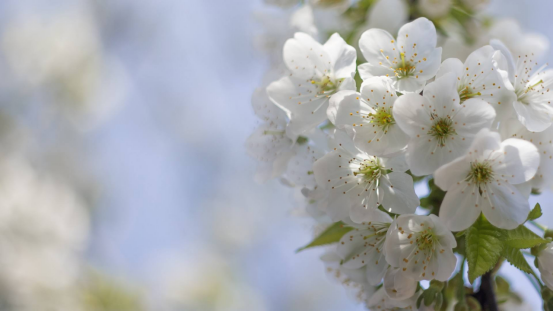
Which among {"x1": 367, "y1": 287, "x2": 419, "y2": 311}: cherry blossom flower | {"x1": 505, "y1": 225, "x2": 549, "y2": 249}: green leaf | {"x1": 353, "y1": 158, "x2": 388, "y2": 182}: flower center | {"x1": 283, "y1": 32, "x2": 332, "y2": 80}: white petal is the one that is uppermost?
{"x1": 283, "y1": 32, "x2": 332, "y2": 80}: white petal

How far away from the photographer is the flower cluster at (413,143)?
1.94 ft

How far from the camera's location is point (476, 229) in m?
0.64

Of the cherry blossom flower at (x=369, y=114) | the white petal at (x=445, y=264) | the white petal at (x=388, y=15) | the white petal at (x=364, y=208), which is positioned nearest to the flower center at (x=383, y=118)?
the cherry blossom flower at (x=369, y=114)

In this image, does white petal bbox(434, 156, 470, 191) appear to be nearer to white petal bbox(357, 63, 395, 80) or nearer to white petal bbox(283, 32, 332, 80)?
white petal bbox(357, 63, 395, 80)

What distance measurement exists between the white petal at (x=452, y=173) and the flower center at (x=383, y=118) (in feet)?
0.37

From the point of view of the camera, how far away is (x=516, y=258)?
0.64 metres

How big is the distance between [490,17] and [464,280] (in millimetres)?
712

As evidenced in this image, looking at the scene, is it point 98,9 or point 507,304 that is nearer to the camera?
point 507,304

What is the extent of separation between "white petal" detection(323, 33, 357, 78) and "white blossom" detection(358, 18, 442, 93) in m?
0.03

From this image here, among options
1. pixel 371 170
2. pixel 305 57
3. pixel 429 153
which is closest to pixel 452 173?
pixel 429 153

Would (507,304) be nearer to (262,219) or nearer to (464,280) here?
(464,280)

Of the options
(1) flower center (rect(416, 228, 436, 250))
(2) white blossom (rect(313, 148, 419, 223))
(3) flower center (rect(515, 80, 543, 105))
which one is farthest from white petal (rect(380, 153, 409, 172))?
(3) flower center (rect(515, 80, 543, 105))

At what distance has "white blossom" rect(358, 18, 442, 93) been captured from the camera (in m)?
0.66

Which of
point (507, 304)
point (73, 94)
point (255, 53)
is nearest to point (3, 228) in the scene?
point (73, 94)
